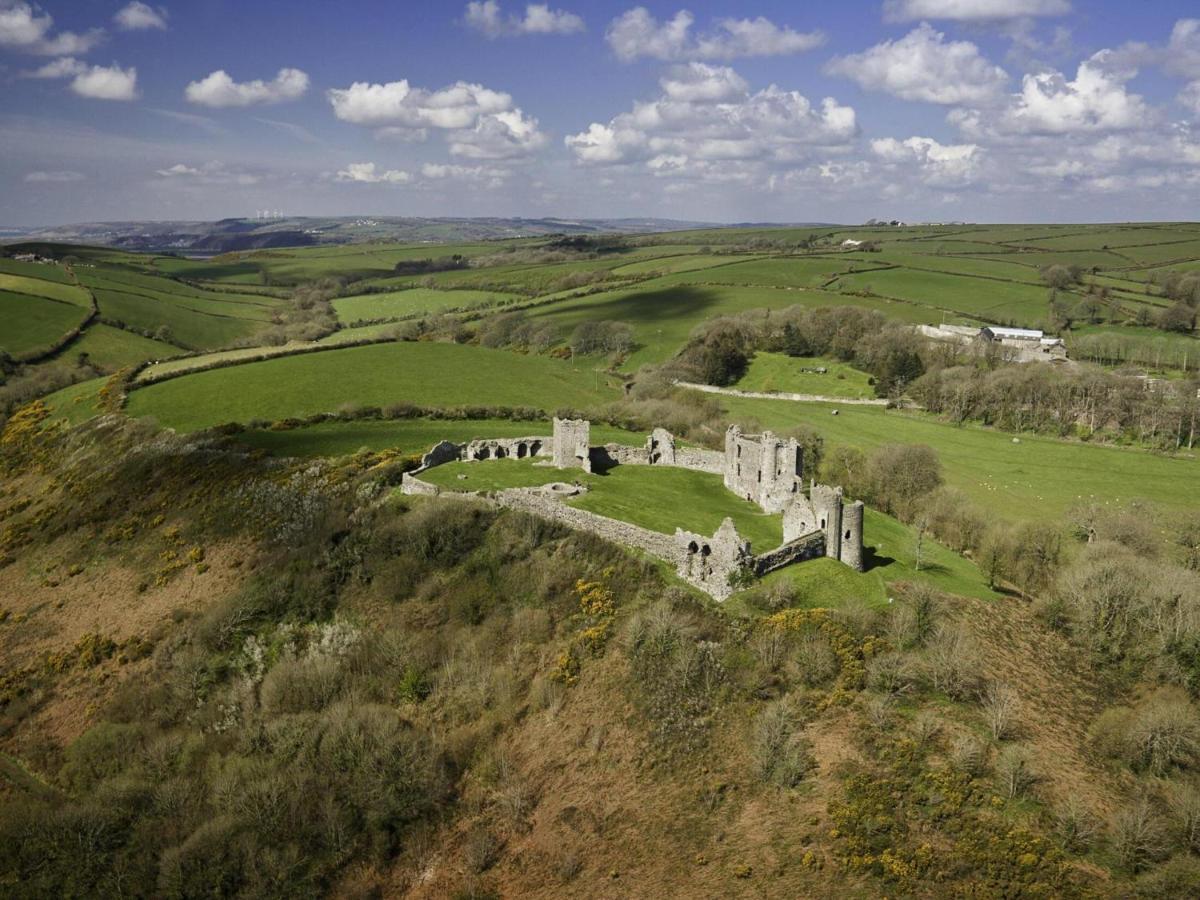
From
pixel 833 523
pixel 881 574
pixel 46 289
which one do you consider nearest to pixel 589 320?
pixel 46 289

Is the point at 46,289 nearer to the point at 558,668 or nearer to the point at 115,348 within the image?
the point at 115,348

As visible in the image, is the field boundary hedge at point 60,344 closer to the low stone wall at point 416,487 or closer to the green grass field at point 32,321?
the green grass field at point 32,321

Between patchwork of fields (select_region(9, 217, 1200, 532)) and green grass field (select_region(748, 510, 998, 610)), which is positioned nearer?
green grass field (select_region(748, 510, 998, 610))

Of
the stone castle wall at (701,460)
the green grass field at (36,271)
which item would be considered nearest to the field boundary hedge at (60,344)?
the green grass field at (36,271)

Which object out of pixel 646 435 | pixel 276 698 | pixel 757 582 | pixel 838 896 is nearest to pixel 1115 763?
pixel 838 896

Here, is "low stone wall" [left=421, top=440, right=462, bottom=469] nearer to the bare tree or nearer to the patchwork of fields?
the patchwork of fields

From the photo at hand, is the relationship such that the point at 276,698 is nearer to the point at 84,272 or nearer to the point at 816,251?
the point at 84,272

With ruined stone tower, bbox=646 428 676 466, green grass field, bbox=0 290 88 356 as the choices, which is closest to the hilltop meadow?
ruined stone tower, bbox=646 428 676 466
